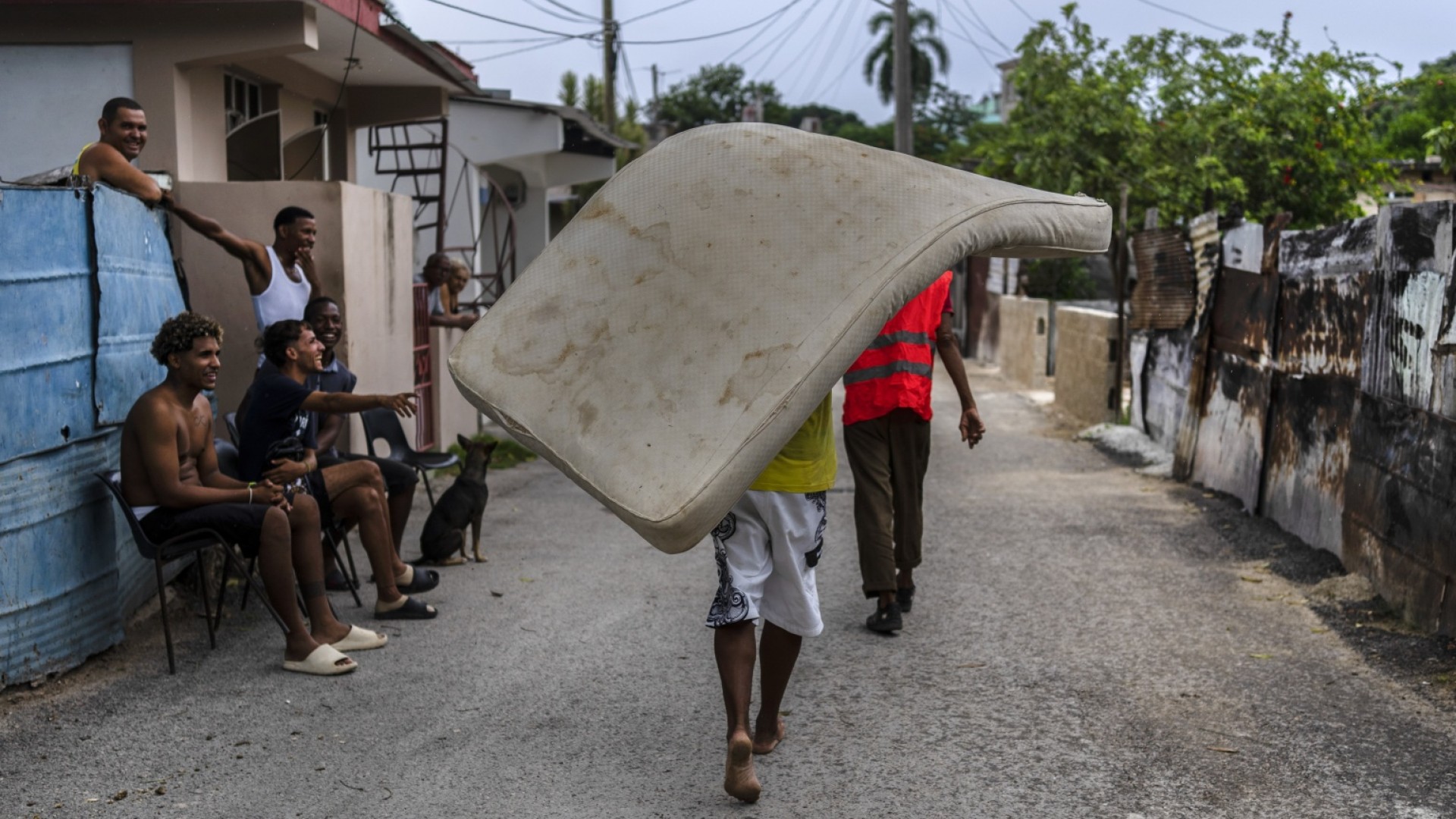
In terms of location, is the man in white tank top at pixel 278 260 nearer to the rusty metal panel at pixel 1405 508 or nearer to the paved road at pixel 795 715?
the paved road at pixel 795 715

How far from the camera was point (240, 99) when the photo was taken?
32.5 feet

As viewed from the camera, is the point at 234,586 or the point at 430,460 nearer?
the point at 234,586

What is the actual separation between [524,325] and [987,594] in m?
3.65

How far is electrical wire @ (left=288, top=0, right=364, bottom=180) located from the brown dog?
3.78 m

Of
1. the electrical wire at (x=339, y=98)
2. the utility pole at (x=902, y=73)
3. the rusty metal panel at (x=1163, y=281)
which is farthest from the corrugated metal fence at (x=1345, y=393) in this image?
the utility pole at (x=902, y=73)

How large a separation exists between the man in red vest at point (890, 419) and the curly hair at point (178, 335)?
105 inches

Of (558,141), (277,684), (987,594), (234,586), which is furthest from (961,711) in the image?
(558,141)

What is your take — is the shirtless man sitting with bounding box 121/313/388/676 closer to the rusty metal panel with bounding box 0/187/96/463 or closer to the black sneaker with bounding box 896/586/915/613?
the rusty metal panel with bounding box 0/187/96/463

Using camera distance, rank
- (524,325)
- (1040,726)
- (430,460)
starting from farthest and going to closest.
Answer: (430,460)
(1040,726)
(524,325)

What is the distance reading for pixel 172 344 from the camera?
5277 mm

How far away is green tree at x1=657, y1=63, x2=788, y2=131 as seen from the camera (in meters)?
61.5

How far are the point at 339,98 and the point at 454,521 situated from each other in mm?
5597

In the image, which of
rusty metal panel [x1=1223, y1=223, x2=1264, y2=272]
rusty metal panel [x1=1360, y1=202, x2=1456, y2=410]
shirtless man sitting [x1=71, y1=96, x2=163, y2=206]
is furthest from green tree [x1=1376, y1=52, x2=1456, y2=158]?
shirtless man sitting [x1=71, y1=96, x2=163, y2=206]

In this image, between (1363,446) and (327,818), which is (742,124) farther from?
(1363,446)
